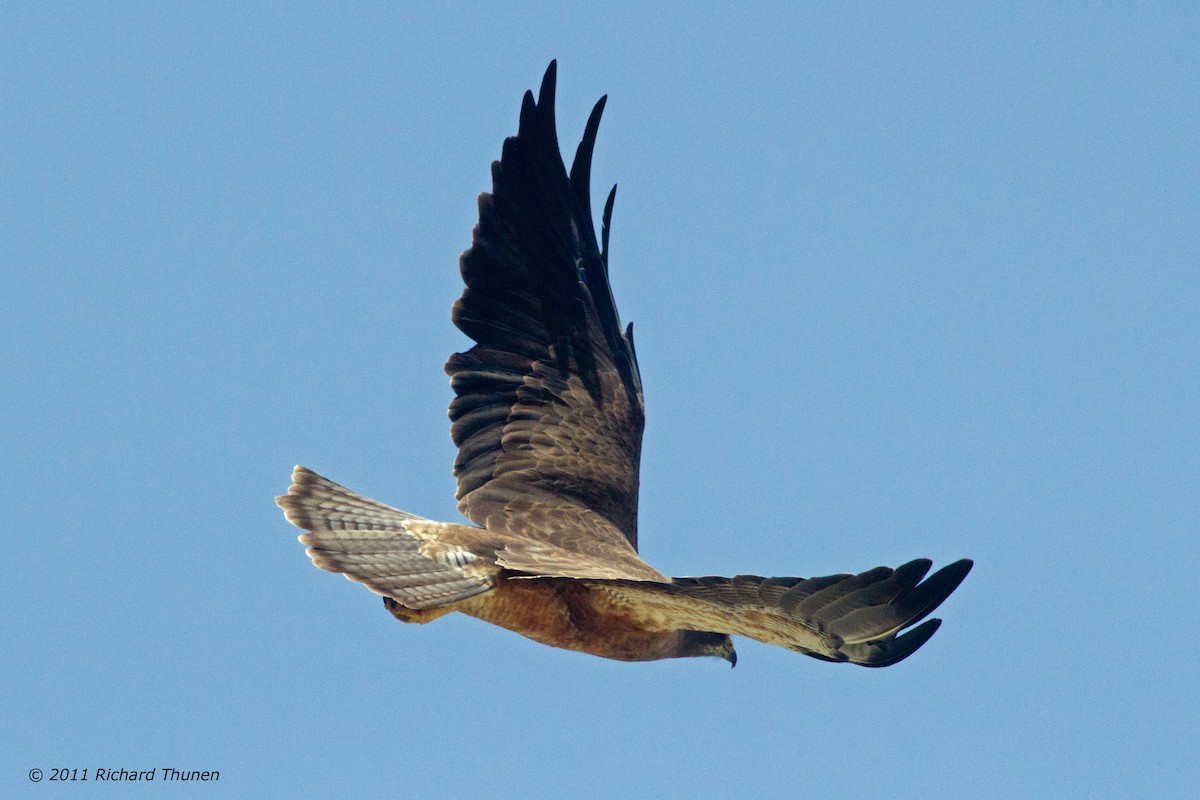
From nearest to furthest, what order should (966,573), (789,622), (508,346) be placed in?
(966,573) < (789,622) < (508,346)

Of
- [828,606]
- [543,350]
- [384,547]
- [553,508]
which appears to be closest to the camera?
[828,606]

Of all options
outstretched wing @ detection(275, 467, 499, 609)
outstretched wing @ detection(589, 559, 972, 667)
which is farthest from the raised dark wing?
outstretched wing @ detection(589, 559, 972, 667)

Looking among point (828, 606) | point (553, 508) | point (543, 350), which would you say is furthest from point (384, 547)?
point (828, 606)

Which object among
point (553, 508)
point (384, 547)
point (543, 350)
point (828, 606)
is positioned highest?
point (543, 350)

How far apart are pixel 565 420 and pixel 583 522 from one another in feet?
2.48

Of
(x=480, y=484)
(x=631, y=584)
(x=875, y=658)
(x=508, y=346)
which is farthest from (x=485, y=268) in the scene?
(x=875, y=658)

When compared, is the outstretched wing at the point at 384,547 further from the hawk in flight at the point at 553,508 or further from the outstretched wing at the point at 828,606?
the outstretched wing at the point at 828,606

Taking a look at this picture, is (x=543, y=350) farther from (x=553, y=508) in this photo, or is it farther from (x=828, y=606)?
(x=828, y=606)

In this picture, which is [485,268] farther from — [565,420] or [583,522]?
[583,522]

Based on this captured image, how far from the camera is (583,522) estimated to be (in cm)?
820

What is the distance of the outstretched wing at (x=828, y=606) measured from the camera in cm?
618

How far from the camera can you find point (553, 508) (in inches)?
326

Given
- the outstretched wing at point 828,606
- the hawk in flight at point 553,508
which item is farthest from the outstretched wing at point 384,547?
the outstretched wing at point 828,606

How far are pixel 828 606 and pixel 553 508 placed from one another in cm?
219
